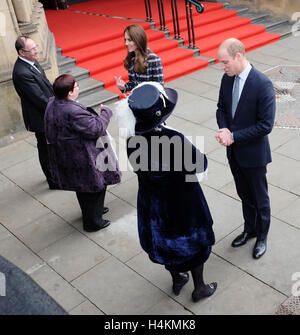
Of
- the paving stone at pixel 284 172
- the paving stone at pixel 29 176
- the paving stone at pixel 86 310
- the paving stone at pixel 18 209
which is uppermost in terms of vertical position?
the paving stone at pixel 86 310

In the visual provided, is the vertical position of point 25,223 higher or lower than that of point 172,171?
lower

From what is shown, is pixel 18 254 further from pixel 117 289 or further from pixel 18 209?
pixel 117 289

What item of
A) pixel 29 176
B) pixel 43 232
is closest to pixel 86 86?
pixel 29 176

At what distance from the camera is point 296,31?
34.0 ft

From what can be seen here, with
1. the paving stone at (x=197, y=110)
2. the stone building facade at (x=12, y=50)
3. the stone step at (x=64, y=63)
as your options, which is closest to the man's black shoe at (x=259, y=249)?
the paving stone at (x=197, y=110)

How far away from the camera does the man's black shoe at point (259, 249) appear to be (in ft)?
13.5

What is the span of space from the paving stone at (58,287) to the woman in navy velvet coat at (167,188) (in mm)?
902

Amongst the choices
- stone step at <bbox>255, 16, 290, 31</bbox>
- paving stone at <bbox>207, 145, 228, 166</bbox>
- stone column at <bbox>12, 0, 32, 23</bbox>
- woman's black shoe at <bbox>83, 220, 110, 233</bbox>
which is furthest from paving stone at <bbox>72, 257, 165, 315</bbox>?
stone step at <bbox>255, 16, 290, 31</bbox>

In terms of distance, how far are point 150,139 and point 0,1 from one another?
4527mm

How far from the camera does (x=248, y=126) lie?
11.8 ft

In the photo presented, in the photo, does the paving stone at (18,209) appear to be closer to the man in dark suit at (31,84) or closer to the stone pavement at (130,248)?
the stone pavement at (130,248)

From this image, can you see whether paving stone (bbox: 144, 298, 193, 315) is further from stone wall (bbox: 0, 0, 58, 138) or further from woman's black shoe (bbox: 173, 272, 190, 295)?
stone wall (bbox: 0, 0, 58, 138)

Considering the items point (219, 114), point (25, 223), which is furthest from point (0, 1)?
point (219, 114)
